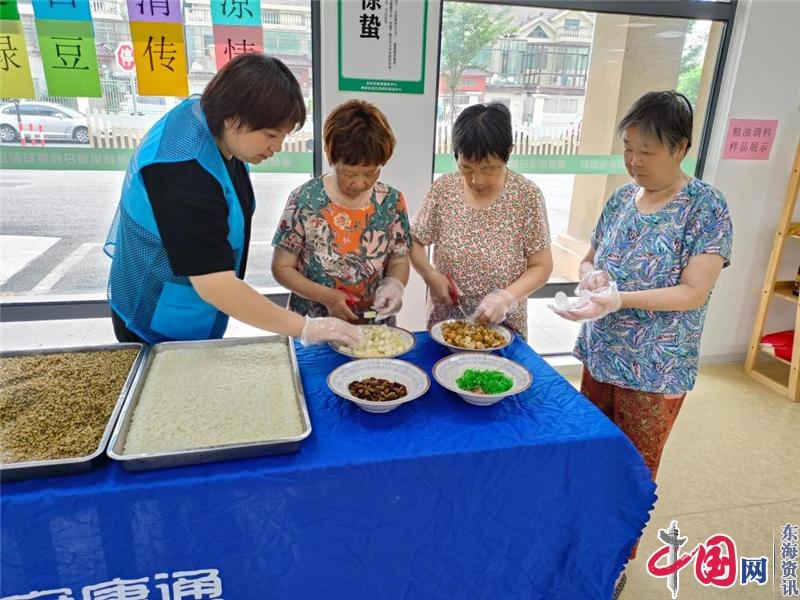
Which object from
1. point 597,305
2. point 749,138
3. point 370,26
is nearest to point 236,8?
point 370,26

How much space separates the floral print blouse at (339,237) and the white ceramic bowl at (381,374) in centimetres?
35

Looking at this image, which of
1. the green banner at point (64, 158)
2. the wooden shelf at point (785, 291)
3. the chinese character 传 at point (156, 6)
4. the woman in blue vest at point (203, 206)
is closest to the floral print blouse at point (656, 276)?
the woman in blue vest at point (203, 206)

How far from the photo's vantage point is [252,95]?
113 cm

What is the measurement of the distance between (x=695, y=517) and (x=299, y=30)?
8.26 feet

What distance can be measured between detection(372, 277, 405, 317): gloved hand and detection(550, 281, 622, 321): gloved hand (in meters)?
0.48

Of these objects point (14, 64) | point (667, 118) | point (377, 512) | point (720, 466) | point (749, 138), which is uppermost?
point (14, 64)

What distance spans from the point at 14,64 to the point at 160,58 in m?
0.52

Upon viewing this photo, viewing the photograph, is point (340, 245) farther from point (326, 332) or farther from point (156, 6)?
point (156, 6)

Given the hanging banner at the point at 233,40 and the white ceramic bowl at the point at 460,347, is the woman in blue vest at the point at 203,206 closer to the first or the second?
the white ceramic bowl at the point at 460,347

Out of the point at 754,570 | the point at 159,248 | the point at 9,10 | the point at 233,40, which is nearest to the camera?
the point at 159,248

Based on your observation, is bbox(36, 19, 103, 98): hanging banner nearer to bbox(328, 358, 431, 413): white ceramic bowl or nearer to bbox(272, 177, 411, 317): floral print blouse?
bbox(272, 177, 411, 317): floral print blouse

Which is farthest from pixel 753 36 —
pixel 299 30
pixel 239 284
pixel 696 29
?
pixel 239 284

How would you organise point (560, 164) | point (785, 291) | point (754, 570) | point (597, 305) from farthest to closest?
1. point (785, 291)
2. point (560, 164)
3. point (754, 570)
4. point (597, 305)

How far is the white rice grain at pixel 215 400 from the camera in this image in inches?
39.4
